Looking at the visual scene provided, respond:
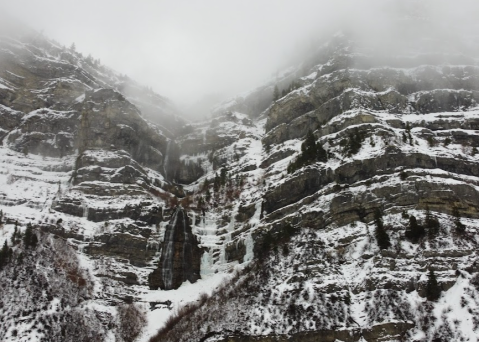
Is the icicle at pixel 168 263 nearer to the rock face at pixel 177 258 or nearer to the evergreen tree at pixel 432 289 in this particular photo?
the rock face at pixel 177 258

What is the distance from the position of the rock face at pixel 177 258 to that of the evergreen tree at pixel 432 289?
111 feet

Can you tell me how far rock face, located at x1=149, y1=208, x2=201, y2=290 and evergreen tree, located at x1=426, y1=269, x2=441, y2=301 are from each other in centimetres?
3371

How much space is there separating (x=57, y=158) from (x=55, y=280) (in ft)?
116

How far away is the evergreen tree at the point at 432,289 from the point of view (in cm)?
5888

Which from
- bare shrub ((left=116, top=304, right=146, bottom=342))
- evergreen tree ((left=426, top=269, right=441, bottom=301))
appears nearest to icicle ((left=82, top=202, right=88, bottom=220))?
bare shrub ((left=116, top=304, right=146, bottom=342))

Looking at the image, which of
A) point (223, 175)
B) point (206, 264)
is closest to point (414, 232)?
point (206, 264)

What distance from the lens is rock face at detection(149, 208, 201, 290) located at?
3130 inches

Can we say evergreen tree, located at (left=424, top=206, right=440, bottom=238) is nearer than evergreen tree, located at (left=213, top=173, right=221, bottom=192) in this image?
Yes

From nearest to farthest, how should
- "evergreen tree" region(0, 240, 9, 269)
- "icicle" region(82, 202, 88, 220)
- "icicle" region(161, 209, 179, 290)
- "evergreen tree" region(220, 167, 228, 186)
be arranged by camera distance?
1. "evergreen tree" region(0, 240, 9, 269)
2. "icicle" region(161, 209, 179, 290)
3. "icicle" region(82, 202, 88, 220)
4. "evergreen tree" region(220, 167, 228, 186)

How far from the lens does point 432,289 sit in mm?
59031

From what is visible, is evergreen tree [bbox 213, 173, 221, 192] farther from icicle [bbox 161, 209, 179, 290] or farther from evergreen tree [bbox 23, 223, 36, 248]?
evergreen tree [bbox 23, 223, 36, 248]

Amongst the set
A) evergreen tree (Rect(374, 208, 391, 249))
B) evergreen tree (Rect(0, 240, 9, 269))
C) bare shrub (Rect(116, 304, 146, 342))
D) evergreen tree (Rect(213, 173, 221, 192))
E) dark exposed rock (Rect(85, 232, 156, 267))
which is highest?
evergreen tree (Rect(213, 173, 221, 192))

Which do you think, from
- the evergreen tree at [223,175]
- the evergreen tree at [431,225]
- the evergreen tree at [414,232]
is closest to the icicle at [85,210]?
the evergreen tree at [223,175]

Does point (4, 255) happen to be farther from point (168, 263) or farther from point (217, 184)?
point (217, 184)
